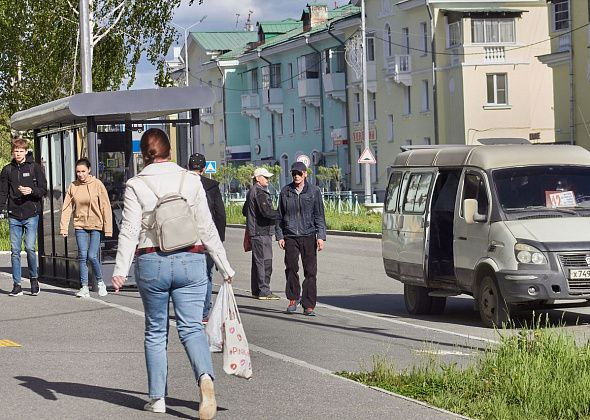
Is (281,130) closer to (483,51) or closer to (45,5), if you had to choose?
(483,51)

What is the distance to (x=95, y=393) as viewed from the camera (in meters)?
9.74

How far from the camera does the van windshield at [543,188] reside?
15.6m

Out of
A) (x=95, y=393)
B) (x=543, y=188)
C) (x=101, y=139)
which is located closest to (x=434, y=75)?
(x=101, y=139)

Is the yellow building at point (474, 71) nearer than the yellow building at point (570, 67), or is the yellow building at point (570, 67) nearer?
the yellow building at point (570, 67)

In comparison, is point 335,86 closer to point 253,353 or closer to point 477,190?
point 477,190

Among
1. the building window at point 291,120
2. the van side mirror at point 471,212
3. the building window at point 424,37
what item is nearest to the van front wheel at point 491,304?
the van side mirror at point 471,212

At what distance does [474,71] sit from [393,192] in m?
46.0

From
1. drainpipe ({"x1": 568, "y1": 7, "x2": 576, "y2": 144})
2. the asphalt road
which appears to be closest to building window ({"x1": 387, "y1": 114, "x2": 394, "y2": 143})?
drainpipe ({"x1": 568, "y1": 7, "x2": 576, "y2": 144})

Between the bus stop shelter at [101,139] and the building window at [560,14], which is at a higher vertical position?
the building window at [560,14]

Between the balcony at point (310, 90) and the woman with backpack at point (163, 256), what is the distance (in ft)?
A: 234

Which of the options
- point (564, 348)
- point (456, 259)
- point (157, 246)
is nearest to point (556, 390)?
point (564, 348)

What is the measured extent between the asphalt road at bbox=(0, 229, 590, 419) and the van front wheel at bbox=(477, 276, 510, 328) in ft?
0.62

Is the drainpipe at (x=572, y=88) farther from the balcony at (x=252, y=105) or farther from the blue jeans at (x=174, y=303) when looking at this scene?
the blue jeans at (x=174, y=303)

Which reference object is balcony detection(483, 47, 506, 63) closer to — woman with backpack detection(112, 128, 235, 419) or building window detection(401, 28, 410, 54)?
building window detection(401, 28, 410, 54)
